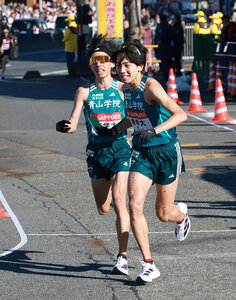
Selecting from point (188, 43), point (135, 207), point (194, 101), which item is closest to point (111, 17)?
point (188, 43)

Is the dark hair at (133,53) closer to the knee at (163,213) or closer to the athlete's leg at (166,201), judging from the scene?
the athlete's leg at (166,201)

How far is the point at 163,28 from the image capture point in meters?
25.9

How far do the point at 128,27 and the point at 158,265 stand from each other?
27632 millimetres

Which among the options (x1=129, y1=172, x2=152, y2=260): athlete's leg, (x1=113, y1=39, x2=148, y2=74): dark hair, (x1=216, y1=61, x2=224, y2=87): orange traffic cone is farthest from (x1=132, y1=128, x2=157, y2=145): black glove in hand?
(x1=216, y1=61, x2=224, y2=87): orange traffic cone

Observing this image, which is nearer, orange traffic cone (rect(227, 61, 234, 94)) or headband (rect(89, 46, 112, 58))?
headband (rect(89, 46, 112, 58))

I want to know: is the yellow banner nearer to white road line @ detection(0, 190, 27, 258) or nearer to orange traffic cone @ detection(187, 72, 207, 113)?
orange traffic cone @ detection(187, 72, 207, 113)

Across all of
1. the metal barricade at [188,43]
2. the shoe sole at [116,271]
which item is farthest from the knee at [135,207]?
the metal barricade at [188,43]

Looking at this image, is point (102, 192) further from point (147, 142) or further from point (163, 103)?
point (163, 103)

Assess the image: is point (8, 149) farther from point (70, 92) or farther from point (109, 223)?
point (70, 92)

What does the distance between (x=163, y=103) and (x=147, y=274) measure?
50.8 inches

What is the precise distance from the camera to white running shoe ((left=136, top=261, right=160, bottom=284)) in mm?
6426

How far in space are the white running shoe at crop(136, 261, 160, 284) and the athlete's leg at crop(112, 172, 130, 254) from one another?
36cm

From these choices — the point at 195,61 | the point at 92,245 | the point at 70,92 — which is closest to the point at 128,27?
the point at 195,61

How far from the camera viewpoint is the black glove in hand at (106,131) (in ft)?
23.5
